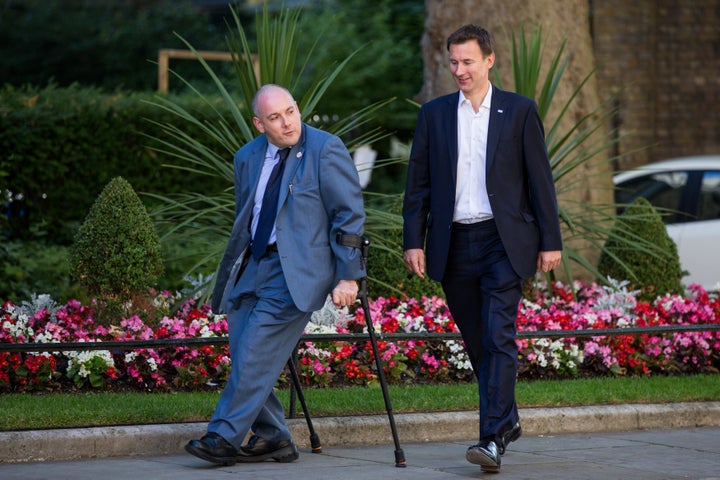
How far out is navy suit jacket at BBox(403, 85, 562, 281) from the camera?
612 centimetres

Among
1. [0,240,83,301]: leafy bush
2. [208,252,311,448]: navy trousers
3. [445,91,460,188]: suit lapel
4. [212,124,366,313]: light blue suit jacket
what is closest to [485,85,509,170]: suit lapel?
[445,91,460,188]: suit lapel

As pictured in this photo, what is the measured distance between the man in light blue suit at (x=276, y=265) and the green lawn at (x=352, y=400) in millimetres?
866

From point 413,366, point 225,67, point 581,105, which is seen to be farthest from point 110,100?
point 225,67

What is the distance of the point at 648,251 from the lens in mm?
9617

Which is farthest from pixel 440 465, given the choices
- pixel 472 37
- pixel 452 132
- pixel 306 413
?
pixel 472 37

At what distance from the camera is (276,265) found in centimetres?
607

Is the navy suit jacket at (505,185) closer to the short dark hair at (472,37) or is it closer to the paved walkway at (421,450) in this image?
the short dark hair at (472,37)

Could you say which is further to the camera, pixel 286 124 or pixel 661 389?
pixel 661 389

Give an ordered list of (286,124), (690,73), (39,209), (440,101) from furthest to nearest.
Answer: (690,73), (39,209), (440,101), (286,124)

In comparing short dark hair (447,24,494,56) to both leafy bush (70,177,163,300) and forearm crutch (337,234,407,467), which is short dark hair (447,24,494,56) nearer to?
forearm crutch (337,234,407,467)

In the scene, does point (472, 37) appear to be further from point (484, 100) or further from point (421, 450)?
point (421, 450)

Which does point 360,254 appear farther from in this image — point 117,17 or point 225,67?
point 117,17

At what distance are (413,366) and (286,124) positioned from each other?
2.96 meters

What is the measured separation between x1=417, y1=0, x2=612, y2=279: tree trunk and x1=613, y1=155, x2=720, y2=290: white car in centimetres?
74
